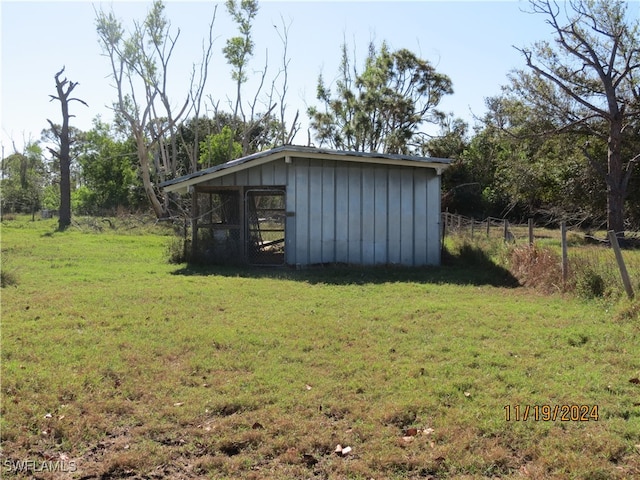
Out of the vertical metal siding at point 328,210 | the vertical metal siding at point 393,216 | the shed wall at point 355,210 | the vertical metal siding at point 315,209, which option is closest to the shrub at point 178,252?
the shed wall at point 355,210

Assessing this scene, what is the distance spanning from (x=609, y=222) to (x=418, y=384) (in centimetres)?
2096

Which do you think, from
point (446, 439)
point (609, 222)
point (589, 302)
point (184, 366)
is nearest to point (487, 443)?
point (446, 439)

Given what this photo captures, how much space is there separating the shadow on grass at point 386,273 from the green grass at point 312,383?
2.07 meters

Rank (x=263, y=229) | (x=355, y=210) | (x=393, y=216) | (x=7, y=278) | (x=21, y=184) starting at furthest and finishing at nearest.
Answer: (x=21, y=184) < (x=263, y=229) < (x=393, y=216) < (x=355, y=210) < (x=7, y=278)

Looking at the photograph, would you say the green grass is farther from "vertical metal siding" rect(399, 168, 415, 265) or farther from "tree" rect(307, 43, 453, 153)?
"tree" rect(307, 43, 453, 153)

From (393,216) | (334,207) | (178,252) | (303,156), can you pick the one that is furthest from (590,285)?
(178,252)

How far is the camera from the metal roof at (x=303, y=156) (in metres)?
13.2

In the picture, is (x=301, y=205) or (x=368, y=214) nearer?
(x=301, y=205)

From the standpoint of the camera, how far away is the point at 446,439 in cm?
371

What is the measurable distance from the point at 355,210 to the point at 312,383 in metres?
9.34

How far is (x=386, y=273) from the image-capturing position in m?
12.4

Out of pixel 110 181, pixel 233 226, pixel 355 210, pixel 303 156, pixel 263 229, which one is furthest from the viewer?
pixel 110 181

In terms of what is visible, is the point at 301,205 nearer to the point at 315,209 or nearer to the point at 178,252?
the point at 315,209

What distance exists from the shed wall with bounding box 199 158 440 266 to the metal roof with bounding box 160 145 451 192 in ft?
0.89
